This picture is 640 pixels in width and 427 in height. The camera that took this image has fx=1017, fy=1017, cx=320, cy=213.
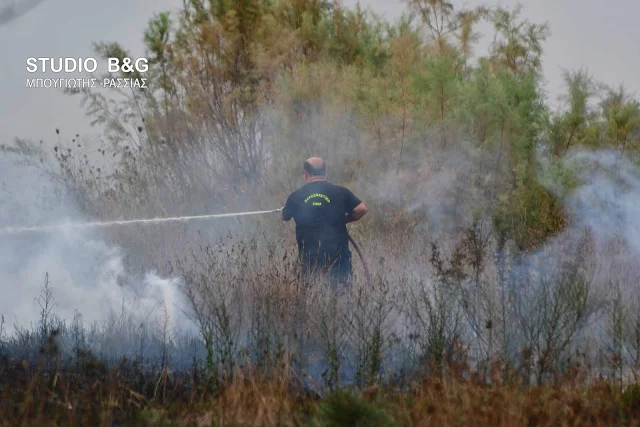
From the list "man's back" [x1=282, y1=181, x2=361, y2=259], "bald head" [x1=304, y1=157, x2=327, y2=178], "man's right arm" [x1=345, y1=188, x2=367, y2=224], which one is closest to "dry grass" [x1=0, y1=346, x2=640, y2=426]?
"man's back" [x1=282, y1=181, x2=361, y2=259]

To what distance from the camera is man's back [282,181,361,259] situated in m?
10.1

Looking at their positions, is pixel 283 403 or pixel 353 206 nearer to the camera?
pixel 283 403

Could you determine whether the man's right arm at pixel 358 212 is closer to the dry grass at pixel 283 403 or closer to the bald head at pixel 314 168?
the bald head at pixel 314 168

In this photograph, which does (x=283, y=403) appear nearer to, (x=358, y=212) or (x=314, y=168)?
(x=358, y=212)

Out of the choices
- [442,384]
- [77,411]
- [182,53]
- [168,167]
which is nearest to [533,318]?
[442,384]

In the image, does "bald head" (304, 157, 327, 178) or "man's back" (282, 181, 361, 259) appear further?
"bald head" (304, 157, 327, 178)

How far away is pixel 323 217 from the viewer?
33.2 ft

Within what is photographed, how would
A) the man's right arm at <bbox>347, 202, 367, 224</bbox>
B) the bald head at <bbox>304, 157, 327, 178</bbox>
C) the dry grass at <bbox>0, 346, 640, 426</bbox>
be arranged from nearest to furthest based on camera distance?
the dry grass at <bbox>0, 346, 640, 426</bbox> < the man's right arm at <bbox>347, 202, 367, 224</bbox> < the bald head at <bbox>304, 157, 327, 178</bbox>

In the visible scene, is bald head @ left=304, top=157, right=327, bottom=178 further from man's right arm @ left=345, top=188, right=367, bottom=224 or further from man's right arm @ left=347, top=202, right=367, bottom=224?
man's right arm @ left=347, top=202, right=367, bottom=224

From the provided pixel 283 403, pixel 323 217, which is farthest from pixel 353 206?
pixel 283 403

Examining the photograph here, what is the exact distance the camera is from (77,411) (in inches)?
237

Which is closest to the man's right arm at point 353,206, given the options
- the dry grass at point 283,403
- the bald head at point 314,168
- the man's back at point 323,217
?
the man's back at point 323,217

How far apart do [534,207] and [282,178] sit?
4.07 m

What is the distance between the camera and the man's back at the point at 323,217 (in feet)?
33.2
